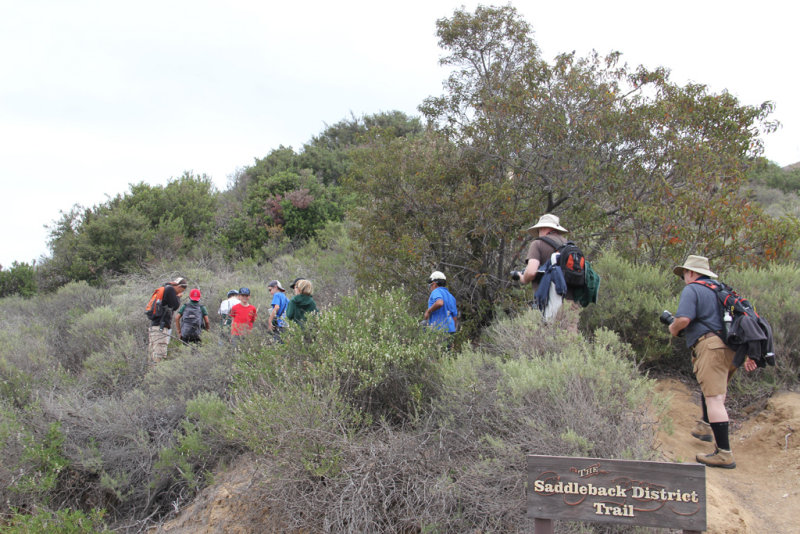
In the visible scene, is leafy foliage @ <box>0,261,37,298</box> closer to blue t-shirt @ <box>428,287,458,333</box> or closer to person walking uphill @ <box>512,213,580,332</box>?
blue t-shirt @ <box>428,287,458,333</box>

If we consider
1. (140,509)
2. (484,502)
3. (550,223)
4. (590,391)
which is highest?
(550,223)

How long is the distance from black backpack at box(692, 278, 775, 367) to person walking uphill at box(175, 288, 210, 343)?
6921 millimetres

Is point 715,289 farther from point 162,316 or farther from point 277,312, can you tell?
point 162,316

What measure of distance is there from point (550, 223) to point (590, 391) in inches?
86.4

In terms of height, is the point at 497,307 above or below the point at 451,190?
below

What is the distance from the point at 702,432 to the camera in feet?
16.3

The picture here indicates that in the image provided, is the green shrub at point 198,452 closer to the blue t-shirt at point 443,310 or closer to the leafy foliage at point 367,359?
the leafy foliage at point 367,359

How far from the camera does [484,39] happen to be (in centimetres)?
965

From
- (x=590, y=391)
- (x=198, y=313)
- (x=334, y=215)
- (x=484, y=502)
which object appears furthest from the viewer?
(x=334, y=215)

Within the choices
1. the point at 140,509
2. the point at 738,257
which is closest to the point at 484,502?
the point at 140,509

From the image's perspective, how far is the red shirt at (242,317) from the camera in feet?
26.0

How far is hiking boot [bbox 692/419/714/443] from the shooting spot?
16.0ft

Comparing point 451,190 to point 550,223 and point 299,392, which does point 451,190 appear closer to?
point 550,223

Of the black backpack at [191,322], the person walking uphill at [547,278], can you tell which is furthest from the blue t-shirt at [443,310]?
the black backpack at [191,322]
